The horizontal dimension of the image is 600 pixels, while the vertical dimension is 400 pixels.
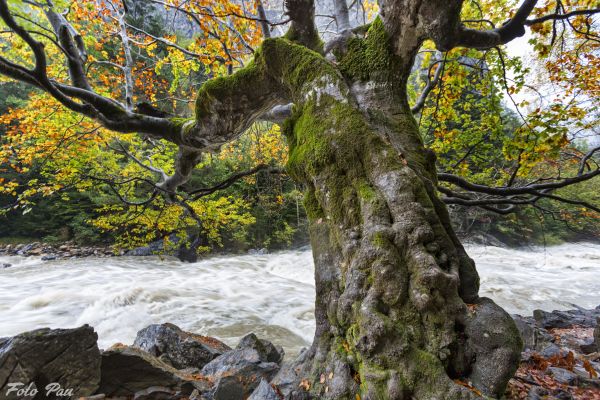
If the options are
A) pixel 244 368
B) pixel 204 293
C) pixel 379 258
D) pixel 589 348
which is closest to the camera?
pixel 379 258

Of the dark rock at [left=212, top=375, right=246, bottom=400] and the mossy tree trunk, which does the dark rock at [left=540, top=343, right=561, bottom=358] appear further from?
the dark rock at [left=212, top=375, right=246, bottom=400]

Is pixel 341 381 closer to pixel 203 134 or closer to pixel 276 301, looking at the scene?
pixel 203 134

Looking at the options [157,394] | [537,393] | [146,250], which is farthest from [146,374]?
[146,250]

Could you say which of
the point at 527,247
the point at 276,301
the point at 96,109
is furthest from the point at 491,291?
the point at 527,247

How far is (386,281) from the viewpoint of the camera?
1.88m

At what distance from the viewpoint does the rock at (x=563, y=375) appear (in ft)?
8.14

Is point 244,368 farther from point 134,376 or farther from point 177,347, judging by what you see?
point 177,347

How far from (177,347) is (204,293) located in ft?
16.5

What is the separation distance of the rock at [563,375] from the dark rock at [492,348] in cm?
140

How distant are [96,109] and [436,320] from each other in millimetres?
4483

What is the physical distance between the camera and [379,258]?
6.41 feet

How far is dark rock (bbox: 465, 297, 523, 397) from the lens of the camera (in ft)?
5.37

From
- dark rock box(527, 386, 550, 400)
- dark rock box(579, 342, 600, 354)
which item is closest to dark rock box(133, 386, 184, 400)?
dark rock box(527, 386, 550, 400)

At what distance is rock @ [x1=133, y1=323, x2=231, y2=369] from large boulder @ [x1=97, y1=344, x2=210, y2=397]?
1182 millimetres
